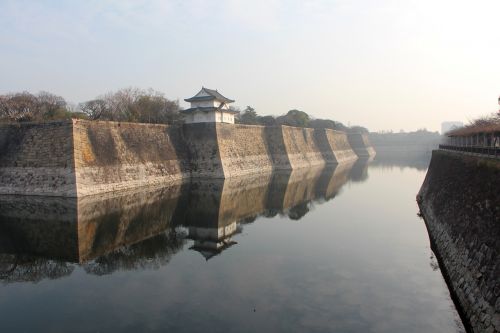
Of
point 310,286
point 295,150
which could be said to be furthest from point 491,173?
point 295,150

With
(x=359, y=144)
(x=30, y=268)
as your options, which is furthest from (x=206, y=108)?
(x=359, y=144)

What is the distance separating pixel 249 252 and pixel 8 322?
5661 mm

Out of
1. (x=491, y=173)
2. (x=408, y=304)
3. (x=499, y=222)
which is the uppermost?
(x=491, y=173)

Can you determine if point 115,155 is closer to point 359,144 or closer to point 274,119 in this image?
point 274,119

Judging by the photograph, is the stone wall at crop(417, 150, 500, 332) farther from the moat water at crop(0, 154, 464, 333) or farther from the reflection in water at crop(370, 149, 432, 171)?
the reflection in water at crop(370, 149, 432, 171)

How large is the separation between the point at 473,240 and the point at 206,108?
967 inches

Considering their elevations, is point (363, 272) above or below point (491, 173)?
below

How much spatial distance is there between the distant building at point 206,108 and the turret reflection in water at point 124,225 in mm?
10482

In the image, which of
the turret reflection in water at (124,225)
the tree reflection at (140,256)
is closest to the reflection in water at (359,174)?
the turret reflection in water at (124,225)

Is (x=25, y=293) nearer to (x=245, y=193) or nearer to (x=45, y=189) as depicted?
(x=45, y=189)

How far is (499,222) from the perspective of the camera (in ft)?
19.5

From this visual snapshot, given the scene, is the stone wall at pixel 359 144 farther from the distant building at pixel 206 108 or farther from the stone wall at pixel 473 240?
the stone wall at pixel 473 240

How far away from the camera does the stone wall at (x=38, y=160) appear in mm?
16969

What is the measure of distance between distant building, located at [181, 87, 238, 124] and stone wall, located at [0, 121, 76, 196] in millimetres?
12856
